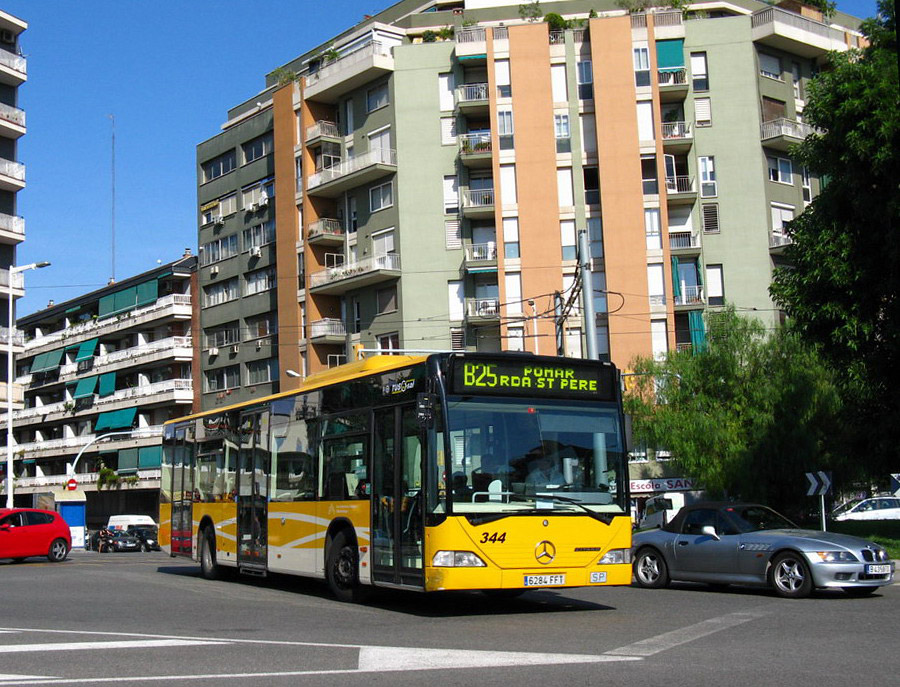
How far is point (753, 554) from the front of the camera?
52.0 feet

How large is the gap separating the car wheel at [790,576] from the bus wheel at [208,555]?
10.2 meters

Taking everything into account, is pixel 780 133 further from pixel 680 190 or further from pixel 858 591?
pixel 858 591

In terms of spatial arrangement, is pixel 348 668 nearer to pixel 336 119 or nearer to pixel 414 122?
pixel 414 122

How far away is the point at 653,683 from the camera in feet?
26.5

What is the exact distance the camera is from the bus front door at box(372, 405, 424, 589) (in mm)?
13203

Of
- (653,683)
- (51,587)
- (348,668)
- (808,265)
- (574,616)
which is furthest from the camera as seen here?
(808,265)

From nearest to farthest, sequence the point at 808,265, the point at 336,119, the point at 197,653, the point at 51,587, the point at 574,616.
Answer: the point at 197,653
the point at 574,616
the point at 51,587
the point at 808,265
the point at 336,119

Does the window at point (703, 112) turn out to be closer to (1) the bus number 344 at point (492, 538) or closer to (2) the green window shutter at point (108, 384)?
(1) the bus number 344 at point (492, 538)

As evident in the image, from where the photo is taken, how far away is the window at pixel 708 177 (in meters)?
52.4

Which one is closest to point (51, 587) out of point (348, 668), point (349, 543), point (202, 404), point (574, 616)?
point (349, 543)

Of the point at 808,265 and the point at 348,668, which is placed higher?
the point at 808,265

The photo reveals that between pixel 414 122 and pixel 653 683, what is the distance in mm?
48522

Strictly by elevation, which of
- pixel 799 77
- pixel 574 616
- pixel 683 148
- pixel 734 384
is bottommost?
pixel 574 616

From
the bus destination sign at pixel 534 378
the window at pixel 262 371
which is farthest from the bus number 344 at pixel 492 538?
the window at pixel 262 371
